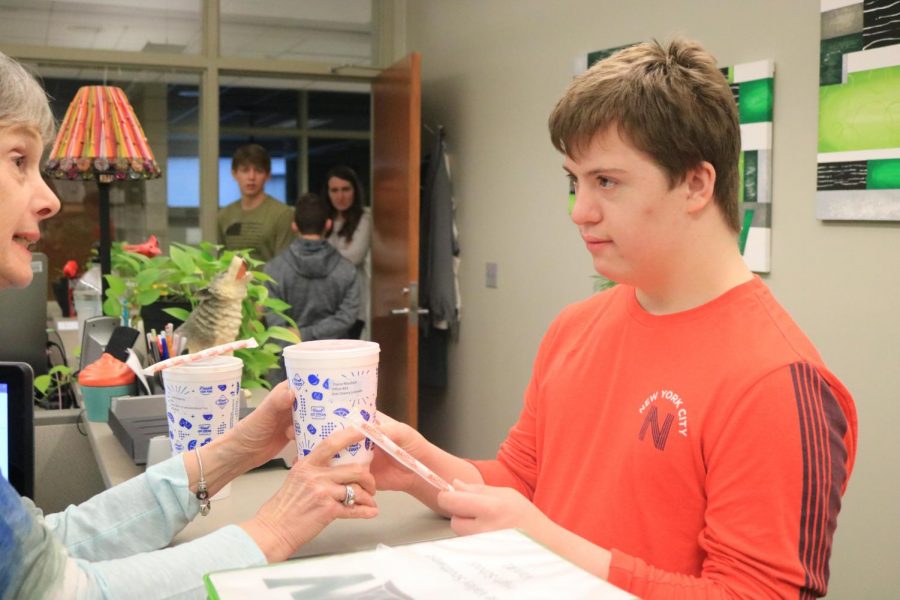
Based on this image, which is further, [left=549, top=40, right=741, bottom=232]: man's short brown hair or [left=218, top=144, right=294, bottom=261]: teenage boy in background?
[left=218, top=144, right=294, bottom=261]: teenage boy in background

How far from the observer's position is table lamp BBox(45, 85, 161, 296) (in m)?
2.61

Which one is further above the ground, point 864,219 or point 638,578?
point 864,219

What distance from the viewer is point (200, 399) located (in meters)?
1.37

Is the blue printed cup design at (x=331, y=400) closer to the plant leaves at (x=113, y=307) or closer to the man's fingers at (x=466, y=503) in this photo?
the man's fingers at (x=466, y=503)

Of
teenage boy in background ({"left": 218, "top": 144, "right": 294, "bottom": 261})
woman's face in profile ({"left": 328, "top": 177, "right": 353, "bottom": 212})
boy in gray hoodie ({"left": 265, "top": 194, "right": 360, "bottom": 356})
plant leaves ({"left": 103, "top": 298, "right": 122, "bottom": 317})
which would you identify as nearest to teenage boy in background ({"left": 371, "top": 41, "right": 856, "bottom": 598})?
plant leaves ({"left": 103, "top": 298, "right": 122, "bottom": 317})

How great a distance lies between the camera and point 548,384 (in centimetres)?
132

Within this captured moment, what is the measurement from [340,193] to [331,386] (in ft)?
14.0

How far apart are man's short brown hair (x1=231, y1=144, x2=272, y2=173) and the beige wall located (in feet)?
3.26

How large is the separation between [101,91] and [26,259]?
170cm

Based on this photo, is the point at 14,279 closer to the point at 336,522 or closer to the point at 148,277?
the point at 336,522

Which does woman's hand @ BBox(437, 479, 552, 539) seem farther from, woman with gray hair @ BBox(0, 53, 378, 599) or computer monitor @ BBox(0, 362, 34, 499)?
computer monitor @ BBox(0, 362, 34, 499)

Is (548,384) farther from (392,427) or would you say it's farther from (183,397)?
(183,397)

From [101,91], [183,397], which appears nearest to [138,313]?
[101,91]

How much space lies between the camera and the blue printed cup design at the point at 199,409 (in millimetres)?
1370
